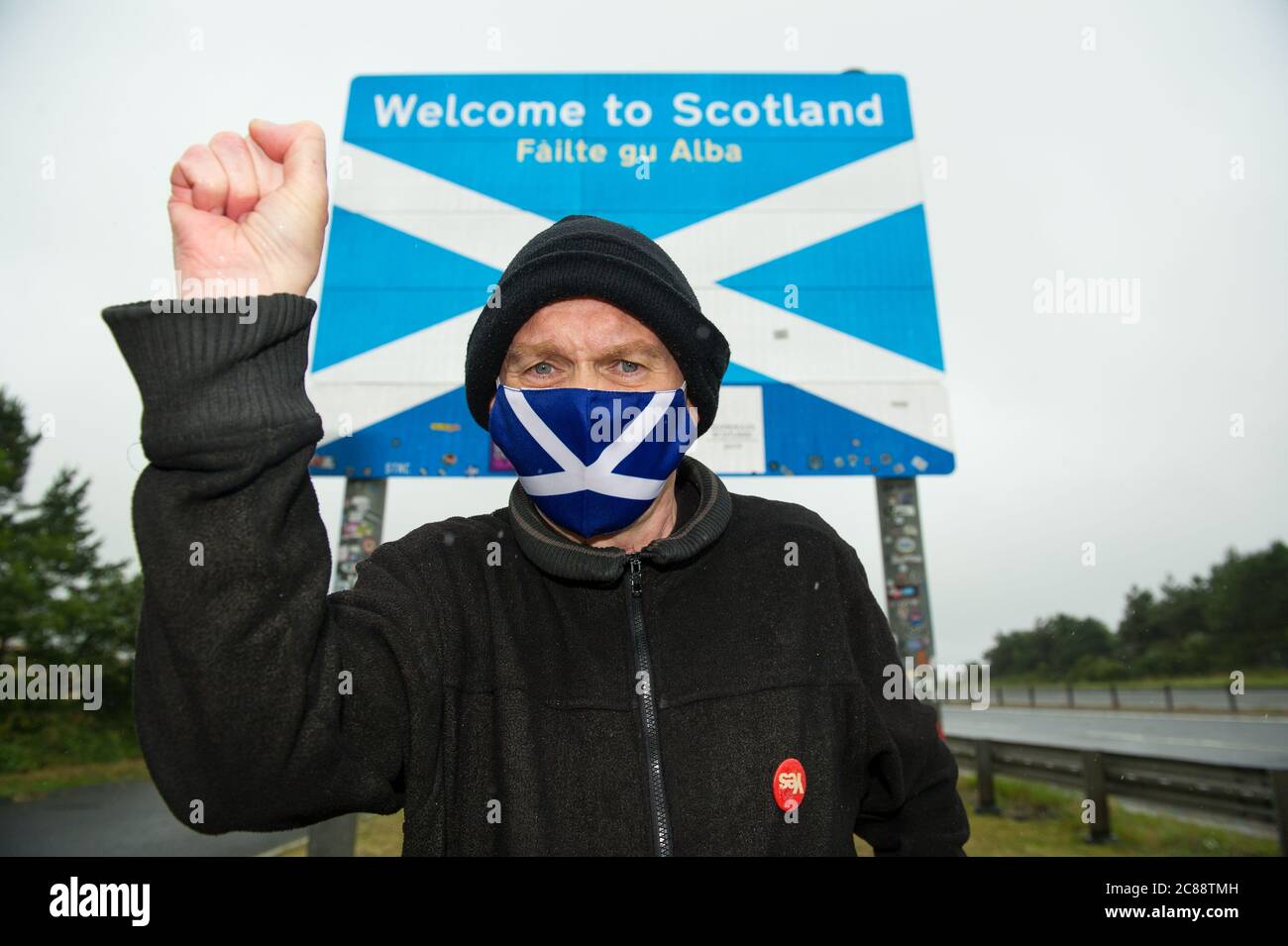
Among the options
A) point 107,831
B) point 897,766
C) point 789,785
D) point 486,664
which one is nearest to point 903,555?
point 897,766

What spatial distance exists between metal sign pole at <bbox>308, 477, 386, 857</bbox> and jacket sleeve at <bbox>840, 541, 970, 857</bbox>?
2.38 metres

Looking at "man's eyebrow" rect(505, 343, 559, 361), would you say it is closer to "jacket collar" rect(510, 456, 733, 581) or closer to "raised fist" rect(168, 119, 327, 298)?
"jacket collar" rect(510, 456, 733, 581)

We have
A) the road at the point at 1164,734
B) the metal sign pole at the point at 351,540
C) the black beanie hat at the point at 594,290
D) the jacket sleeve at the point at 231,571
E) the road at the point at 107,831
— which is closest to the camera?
the jacket sleeve at the point at 231,571

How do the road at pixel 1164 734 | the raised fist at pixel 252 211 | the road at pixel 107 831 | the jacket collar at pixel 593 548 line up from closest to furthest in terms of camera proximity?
the raised fist at pixel 252 211, the jacket collar at pixel 593 548, the road at pixel 107 831, the road at pixel 1164 734

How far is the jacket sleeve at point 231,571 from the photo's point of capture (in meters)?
0.86

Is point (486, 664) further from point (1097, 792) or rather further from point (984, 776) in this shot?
point (984, 776)

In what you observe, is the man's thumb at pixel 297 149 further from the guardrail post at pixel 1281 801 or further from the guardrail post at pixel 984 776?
the guardrail post at pixel 984 776

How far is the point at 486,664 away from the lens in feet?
4.30

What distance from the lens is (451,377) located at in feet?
10.8

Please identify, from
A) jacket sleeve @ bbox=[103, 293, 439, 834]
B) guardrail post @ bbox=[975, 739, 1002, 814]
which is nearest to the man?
jacket sleeve @ bbox=[103, 293, 439, 834]

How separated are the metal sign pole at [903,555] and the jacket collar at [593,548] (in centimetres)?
199

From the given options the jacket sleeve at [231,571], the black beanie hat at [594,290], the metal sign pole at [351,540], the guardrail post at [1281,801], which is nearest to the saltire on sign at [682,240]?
the metal sign pole at [351,540]
